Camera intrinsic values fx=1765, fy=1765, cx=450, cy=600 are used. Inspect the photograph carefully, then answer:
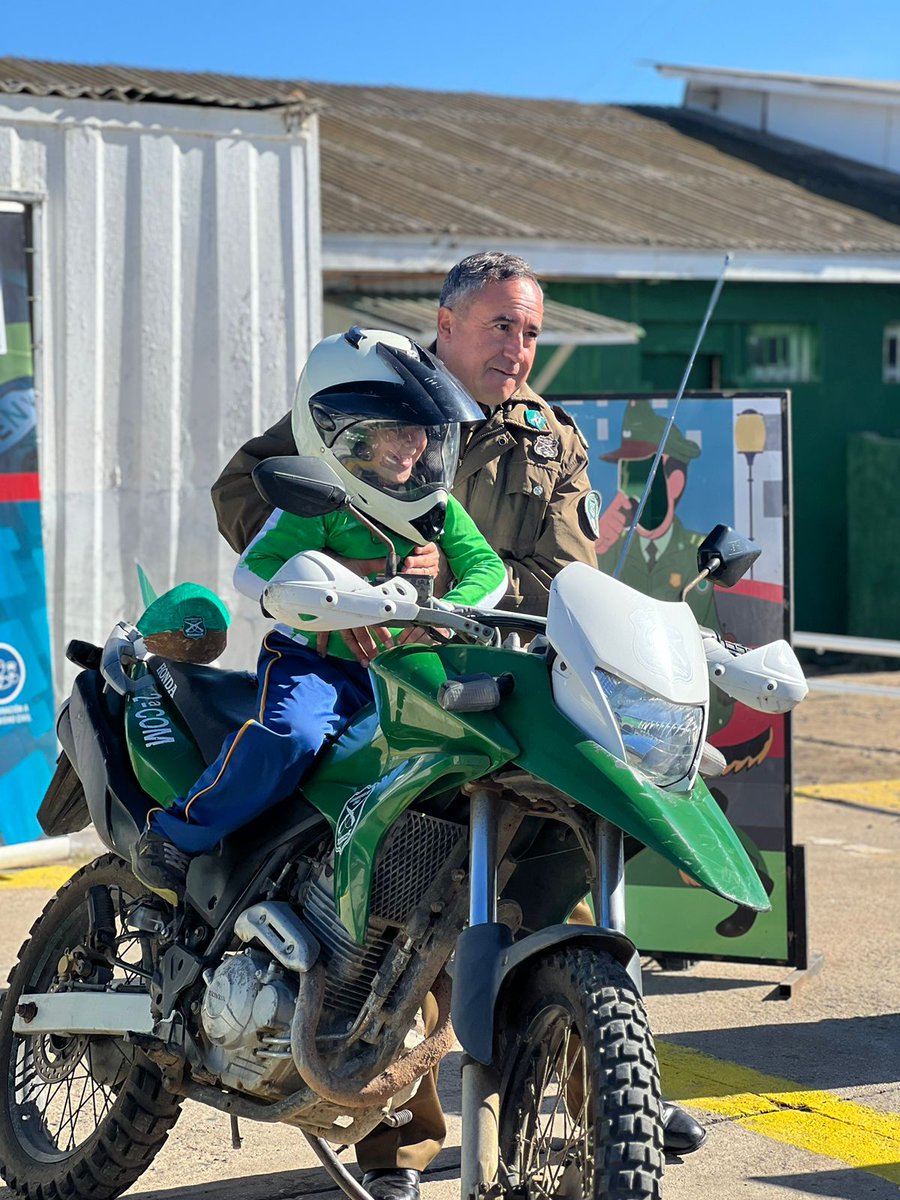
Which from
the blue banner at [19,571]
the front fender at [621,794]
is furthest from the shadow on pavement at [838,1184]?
the blue banner at [19,571]

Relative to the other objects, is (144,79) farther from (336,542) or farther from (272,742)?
(272,742)

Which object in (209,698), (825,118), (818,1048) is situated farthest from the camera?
(825,118)

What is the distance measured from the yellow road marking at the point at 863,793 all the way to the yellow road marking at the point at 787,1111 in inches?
167

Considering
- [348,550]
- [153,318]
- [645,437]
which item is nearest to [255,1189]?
[348,550]

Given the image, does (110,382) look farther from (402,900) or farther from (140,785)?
(402,900)

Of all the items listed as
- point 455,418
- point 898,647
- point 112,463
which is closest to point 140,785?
point 455,418

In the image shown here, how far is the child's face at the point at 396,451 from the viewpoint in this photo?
3.66 metres

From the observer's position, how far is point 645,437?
6.24 meters

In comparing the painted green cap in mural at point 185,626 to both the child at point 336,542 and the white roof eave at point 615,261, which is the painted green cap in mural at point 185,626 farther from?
the white roof eave at point 615,261

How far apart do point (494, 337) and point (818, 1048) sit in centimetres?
246

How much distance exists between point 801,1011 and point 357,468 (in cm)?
304

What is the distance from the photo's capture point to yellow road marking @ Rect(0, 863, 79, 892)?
748cm

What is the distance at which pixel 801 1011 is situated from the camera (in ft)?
19.2

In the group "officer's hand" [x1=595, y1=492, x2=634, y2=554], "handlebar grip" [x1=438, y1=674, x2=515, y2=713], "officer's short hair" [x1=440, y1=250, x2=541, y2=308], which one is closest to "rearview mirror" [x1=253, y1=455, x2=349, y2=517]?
"handlebar grip" [x1=438, y1=674, x2=515, y2=713]
